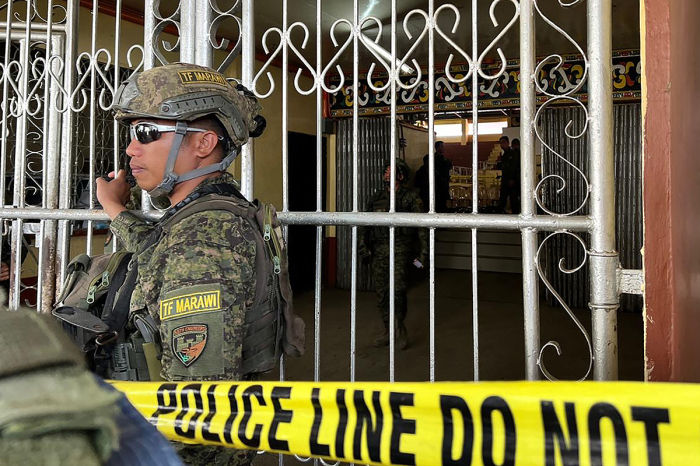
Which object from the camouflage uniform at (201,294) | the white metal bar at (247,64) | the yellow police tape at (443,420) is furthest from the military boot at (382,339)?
the yellow police tape at (443,420)

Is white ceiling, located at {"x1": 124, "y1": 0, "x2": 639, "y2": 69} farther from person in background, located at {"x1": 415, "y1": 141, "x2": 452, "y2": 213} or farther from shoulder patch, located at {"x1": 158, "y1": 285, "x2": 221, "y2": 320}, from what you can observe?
shoulder patch, located at {"x1": 158, "y1": 285, "x2": 221, "y2": 320}

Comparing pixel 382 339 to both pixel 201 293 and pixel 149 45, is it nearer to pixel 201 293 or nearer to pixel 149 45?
pixel 149 45

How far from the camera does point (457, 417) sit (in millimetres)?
999

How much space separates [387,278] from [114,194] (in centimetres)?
381

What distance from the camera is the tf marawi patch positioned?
127 centimetres

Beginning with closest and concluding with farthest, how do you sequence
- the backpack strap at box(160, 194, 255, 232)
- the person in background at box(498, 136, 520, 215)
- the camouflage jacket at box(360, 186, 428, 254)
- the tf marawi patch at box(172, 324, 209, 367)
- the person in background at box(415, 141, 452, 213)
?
the tf marawi patch at box(172, 324, 209, 367) → the backpack strap at box(160, 194, 255, 232) → the camouflage jacket at box(360, 186, 428, 254) → the person in background at box(415, 141, 452, 213) → the person in background at box(498, 136, 520, 215)

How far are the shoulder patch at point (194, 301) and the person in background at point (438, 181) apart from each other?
7320 mm

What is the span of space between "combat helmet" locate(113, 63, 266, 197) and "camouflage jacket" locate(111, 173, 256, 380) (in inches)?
9.1

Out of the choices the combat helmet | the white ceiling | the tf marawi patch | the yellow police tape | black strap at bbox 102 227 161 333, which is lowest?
the yellow police tape

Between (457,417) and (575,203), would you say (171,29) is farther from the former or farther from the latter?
(457,417)

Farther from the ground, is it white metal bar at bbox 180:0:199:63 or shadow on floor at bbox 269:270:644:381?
white metal bar at bbox 180:0:199:63

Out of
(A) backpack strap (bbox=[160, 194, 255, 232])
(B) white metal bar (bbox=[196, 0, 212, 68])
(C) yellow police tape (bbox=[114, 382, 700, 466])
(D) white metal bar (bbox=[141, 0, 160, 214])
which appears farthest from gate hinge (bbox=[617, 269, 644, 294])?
(D) white metal bar (bbox=[141, 0, 160, 214])

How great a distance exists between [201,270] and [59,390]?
2.80 ft

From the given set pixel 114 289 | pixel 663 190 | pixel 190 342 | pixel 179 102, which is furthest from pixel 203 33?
pixel 663 190
